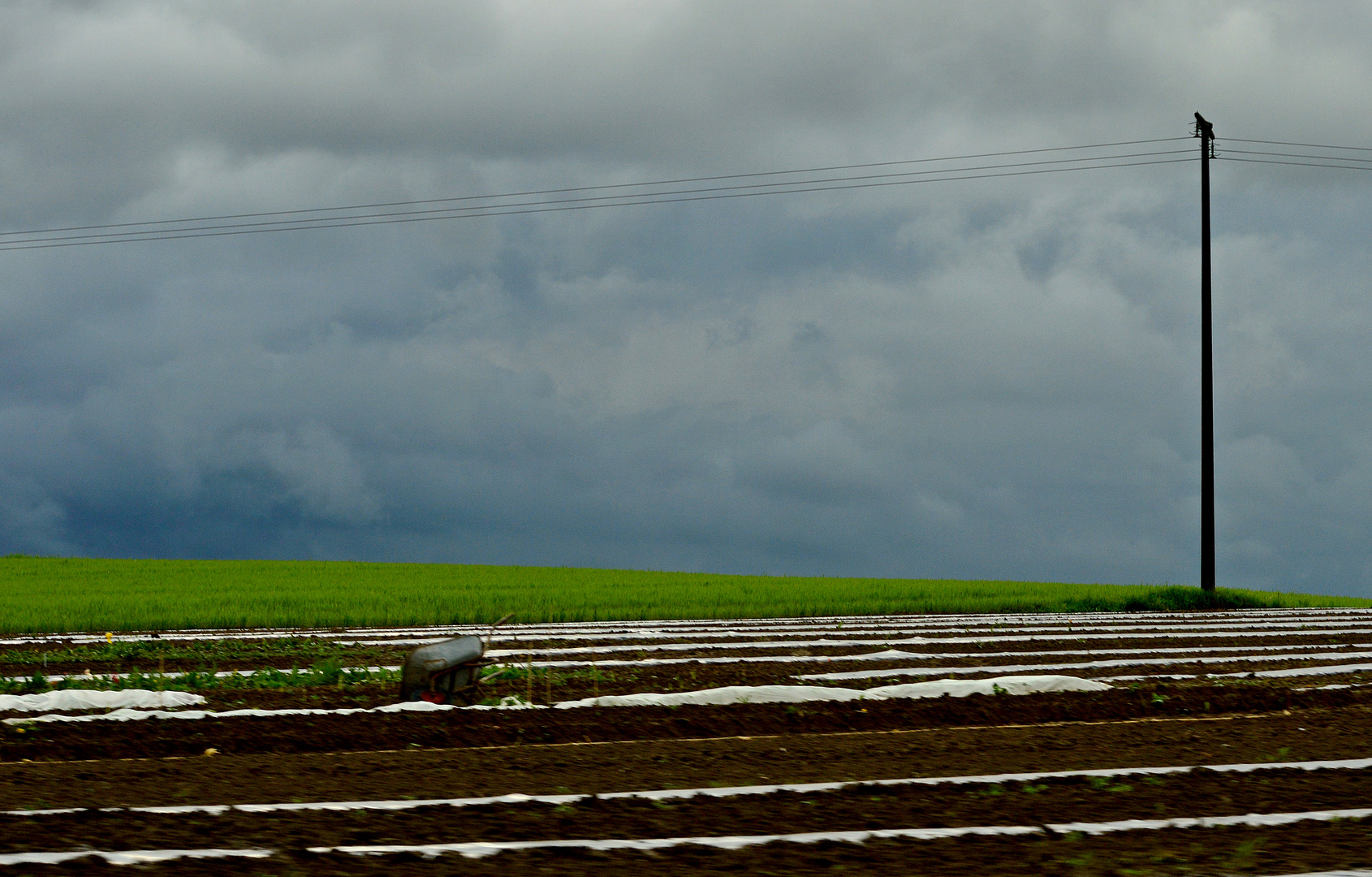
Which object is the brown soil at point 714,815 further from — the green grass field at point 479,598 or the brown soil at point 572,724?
the green grass field at point 479,598

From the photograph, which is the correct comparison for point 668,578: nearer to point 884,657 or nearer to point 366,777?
point 884,657

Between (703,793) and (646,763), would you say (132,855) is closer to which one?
(703,793)

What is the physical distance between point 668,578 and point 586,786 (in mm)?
28194

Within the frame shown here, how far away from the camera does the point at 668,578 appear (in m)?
A: 35.0

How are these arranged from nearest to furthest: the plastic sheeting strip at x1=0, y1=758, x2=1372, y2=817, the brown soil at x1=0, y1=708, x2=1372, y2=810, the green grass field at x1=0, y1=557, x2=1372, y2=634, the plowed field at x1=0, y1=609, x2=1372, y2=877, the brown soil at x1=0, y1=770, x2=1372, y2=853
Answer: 1. the plowed field at x1=0, y1=609, x2=1372, y2=877
2. the brown soil at x1=0, y1=770, x2=1372, y2=853
3. the plastic sheeting strip at x1=0, y1=758, x2=1372, y2=817
4. the brown soil at x1=0, y1=708, x2=1372, y2=810
5. the green grass field at x1=0, y1=557, x2=1372, y2=634

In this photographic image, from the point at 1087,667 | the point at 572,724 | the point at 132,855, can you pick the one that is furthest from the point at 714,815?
the point at 1087,667

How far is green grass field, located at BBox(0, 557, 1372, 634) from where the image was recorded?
22.0m

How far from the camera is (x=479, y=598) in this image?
24828 millimetres

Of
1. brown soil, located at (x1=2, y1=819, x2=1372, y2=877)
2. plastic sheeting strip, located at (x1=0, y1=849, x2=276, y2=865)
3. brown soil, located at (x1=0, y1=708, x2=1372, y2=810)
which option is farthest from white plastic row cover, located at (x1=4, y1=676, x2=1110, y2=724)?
brown soil, located at (x1=2, y1=819, x2=1372, y2=877)

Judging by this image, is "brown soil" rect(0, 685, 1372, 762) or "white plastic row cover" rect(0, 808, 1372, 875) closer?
"white plastic row cover" rect(0, 808, 1372, 875)

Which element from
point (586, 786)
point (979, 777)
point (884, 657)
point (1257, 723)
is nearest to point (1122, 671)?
point (884, 657)

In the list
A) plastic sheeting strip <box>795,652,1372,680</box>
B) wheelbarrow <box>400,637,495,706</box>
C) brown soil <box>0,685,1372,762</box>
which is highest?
wheelbarrow <box>400,637,495,706</box>

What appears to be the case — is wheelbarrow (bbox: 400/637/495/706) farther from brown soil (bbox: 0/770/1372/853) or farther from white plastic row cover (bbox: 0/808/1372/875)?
white plastic row cover (bbox: 0/808/1372/875)

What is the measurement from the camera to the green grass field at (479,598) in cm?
2205
